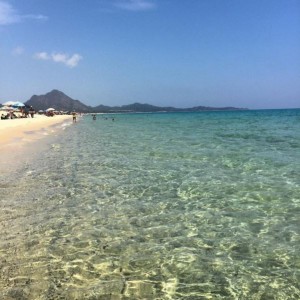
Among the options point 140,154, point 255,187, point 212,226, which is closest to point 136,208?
point 212,226

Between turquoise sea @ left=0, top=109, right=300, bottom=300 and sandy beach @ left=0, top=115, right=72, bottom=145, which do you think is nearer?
turquoise sea @ left=0, top=109, right=300, bottom=300

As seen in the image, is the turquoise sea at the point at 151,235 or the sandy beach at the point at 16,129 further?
the sandy beach at the point at 16,129

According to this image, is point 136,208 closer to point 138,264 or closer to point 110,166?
point 138,264

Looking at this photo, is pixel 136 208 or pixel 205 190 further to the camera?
pixel 205 190

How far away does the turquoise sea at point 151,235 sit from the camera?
493 centimetres

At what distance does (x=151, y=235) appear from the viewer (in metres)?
6.86

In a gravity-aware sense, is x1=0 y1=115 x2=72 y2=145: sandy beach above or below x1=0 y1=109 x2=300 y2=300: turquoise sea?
above

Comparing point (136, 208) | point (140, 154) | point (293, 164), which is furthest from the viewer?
point (140, 154)

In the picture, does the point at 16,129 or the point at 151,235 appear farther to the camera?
the point at 16,129

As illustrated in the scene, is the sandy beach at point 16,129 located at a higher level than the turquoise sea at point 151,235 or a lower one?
higher

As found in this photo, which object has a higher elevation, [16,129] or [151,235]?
[16,129]

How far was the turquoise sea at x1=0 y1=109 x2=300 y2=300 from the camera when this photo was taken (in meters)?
4.93

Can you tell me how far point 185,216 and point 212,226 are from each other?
0.84 m

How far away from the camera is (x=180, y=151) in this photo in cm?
2017
